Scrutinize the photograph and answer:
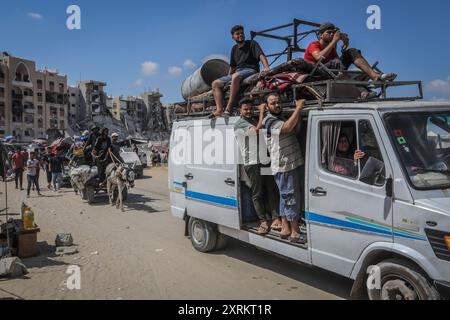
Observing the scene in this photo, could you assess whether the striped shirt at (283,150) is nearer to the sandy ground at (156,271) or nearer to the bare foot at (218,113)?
the bare foot at (218,113)

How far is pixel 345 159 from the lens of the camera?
4.29 meters

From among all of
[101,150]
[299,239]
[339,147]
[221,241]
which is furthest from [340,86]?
[101,150]

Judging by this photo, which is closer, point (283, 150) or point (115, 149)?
point (283, 150)

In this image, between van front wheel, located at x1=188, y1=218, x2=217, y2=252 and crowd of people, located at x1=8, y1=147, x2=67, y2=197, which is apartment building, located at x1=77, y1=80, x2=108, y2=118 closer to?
crowd of people, located at x1=8, y1=147, x2=67, y2=197

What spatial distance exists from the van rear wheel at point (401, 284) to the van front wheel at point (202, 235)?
3325 millimetres

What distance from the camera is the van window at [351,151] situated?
3.88 meters

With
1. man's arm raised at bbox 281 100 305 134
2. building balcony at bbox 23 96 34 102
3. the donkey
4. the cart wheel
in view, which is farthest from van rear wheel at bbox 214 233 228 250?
building balcony at bbox 23 96 34 102

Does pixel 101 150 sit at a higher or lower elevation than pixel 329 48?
lower

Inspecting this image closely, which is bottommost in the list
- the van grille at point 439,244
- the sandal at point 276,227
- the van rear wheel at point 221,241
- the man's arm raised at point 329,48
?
the van rear wheel at point 221,241

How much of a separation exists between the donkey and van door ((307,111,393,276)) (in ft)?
27.4

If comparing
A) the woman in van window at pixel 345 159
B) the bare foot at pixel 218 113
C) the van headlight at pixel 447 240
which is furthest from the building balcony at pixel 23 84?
the van headlight at pixel 447 240

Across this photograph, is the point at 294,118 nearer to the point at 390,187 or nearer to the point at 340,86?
the point at 340,86

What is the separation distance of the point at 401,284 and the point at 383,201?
2.67 ft
